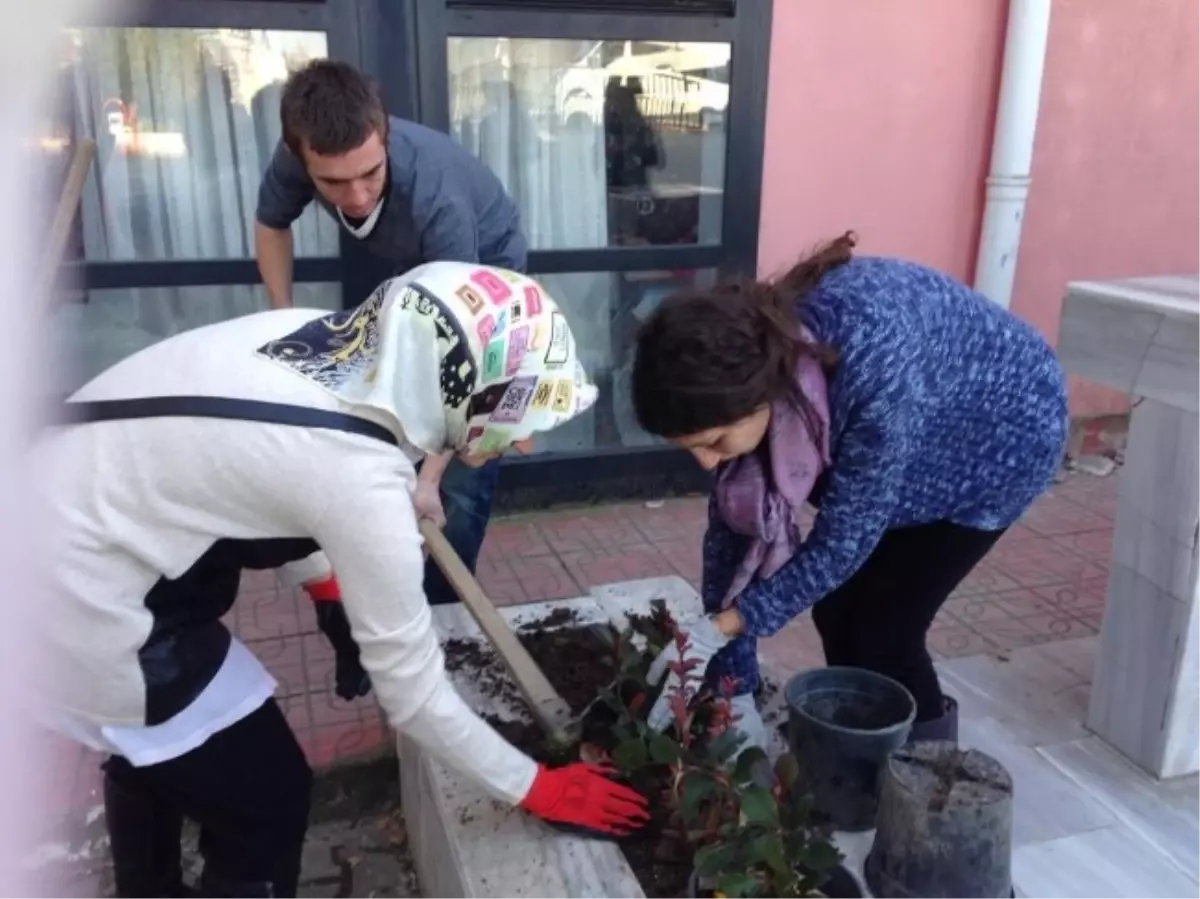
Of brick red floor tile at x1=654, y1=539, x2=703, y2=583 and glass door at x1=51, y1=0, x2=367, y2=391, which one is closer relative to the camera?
glass door at x1=51, y1=0, x2=367, y2=391

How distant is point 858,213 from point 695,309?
3.29 meters

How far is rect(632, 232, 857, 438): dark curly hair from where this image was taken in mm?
1658

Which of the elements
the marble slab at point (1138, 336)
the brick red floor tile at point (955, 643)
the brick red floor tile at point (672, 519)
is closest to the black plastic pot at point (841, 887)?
the marble slab at point (1138, 336)

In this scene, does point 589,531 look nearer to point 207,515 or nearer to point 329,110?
point 329,110

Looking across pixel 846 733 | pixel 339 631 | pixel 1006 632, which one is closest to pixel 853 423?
pixel 846 733

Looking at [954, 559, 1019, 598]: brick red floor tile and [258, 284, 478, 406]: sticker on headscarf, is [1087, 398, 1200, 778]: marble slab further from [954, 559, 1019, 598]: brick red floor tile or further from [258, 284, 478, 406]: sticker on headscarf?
[258, 284, 478, 406]: sticker on headscarf

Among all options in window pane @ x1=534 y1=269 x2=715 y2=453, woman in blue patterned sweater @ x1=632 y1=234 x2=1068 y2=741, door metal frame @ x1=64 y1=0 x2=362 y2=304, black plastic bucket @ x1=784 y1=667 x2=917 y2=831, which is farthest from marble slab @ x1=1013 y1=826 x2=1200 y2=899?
door metal frame @ x1=64 y1=0 x2=362 y2=304

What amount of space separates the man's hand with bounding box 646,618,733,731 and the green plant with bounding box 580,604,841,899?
0.03 metres

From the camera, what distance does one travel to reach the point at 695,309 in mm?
1675

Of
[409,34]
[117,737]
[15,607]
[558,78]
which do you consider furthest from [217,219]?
[15,607]

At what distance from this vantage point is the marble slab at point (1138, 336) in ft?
7.72

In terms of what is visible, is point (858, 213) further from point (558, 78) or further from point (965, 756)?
point (965, 756)

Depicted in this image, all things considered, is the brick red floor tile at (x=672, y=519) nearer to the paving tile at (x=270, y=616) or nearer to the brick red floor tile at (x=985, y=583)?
the brick red floor tile at (x=985, y=583)

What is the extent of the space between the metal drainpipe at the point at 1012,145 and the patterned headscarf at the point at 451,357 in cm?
361
